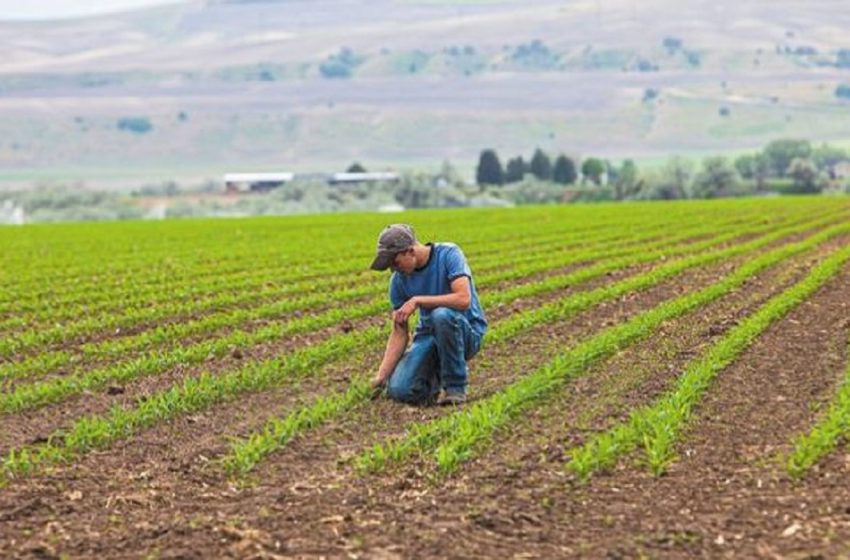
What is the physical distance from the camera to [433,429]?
432 inches

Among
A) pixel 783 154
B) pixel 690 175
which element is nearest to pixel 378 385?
pixel 690 175

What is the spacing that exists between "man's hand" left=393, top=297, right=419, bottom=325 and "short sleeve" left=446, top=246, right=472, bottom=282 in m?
0.33

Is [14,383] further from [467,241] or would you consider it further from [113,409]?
[467,241]

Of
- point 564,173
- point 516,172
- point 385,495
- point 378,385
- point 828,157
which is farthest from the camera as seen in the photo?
point 828,157

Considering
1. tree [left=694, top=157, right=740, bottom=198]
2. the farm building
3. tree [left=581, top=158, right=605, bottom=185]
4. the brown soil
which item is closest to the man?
the brown soil

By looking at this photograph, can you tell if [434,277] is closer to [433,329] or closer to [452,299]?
[452,299]

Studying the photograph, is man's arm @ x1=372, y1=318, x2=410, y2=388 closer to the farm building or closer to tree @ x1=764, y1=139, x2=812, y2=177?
tree @ x1=764, y1=139, x2=812, y2=177

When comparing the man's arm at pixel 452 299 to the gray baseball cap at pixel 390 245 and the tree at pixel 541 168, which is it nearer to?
the gray baseball cap at pixel 390 245

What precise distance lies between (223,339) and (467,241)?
76.1 feet

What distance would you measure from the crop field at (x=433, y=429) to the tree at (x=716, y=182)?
8053cm

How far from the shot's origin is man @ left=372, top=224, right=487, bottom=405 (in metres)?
12.3

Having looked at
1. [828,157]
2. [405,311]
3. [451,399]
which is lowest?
[828,157]

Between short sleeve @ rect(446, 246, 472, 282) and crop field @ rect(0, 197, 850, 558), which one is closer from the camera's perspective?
crop field @ rect(0, 197, 850, 558)

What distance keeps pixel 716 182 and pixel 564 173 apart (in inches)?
1149
